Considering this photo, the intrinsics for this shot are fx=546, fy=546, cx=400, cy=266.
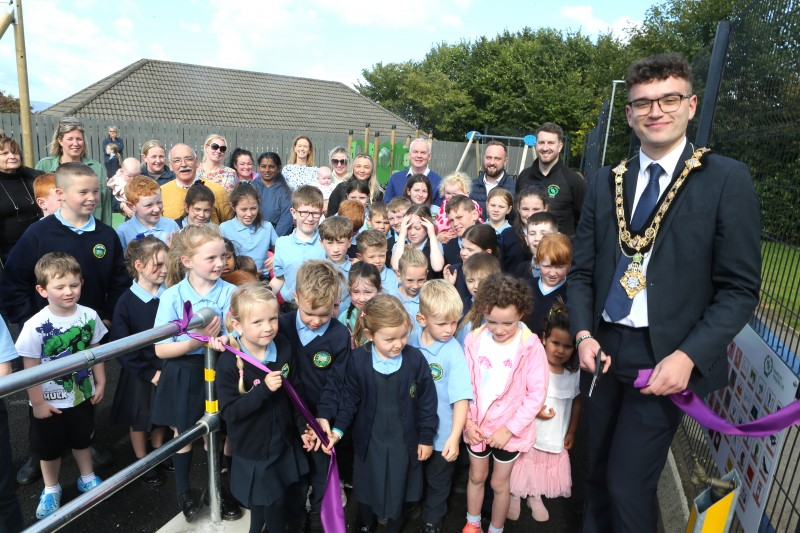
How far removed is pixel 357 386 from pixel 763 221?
2180mm

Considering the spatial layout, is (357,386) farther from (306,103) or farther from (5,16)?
(306,103)

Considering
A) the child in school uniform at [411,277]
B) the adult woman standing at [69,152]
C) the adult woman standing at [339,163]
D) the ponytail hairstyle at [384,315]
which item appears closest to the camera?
the ponytail hairstyle at [384,315]

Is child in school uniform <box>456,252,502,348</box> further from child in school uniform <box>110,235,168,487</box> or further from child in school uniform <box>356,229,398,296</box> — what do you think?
child in school uniform <box>110,235,168,487</box>

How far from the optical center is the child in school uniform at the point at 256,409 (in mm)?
2562

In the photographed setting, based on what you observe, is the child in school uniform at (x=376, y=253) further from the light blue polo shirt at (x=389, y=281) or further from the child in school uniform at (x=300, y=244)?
the child in school uniform at (x=300, y=244)

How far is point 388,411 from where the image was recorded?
2.72 m

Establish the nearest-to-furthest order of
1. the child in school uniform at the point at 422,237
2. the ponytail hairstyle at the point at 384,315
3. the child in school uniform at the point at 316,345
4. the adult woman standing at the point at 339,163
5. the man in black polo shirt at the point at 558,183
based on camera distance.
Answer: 1. the ponytail hairstyle at the point at 384,315
2. the child in school uniform at the point at 316,345
3. the child in school uniform at the point at 422,237
4. the man in black polo shirt at the point at 558,183
5. the adult woman standing at the point at 339,163

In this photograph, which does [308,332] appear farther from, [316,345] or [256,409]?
[256,409]

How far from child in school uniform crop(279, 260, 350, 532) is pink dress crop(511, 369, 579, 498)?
117 centimetres

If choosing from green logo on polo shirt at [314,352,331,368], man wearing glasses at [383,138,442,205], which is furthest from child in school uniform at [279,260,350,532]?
man wearing glasses at [383,138,442,205]

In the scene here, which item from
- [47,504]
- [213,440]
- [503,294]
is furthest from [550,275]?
[47,504]

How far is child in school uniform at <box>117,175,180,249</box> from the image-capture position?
4.12 metres

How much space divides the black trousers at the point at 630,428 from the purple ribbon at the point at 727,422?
9 centimetres

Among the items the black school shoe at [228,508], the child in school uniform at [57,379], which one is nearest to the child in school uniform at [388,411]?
the black school shoe at [228,508]
